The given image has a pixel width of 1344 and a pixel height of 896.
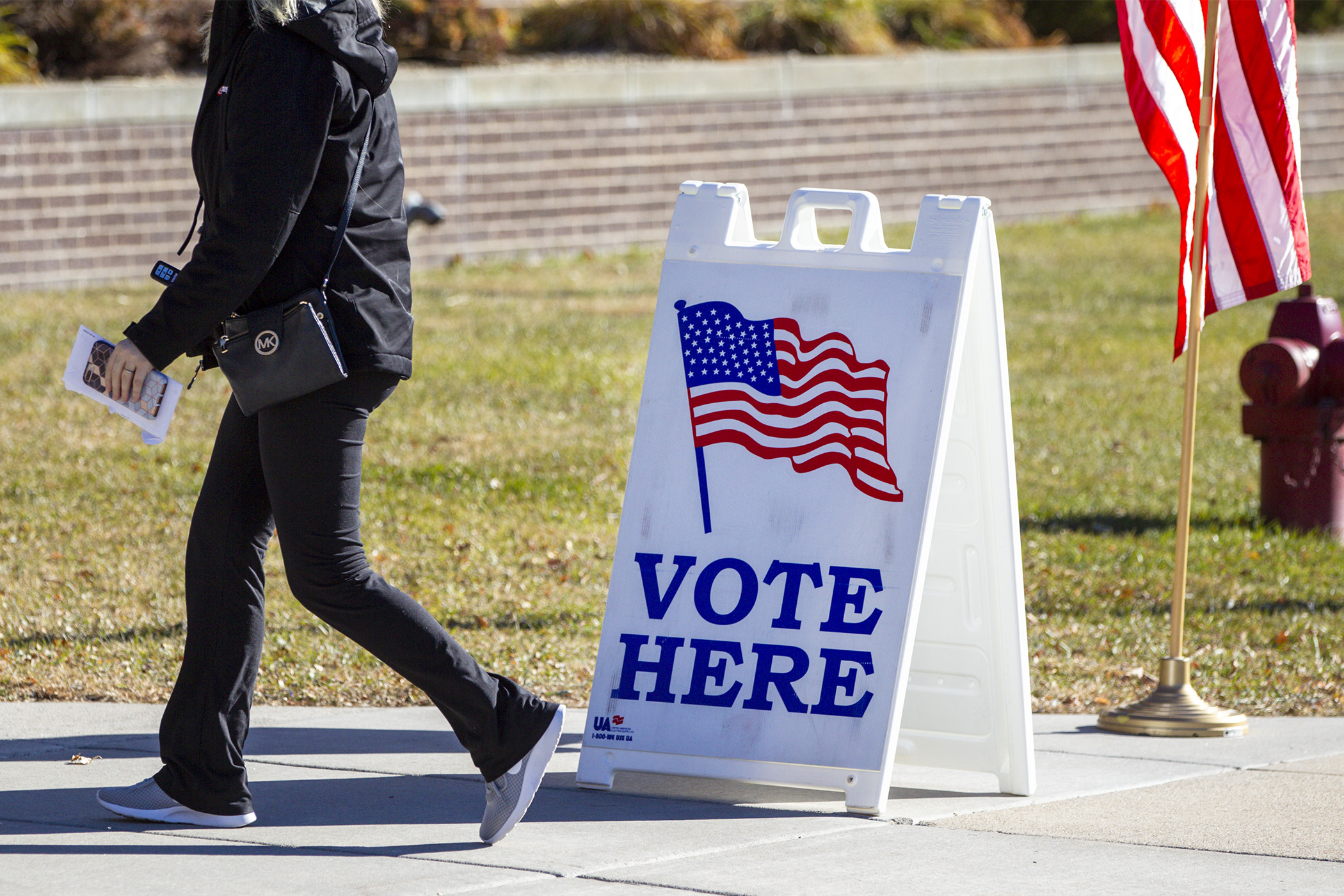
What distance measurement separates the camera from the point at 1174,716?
5523 mm

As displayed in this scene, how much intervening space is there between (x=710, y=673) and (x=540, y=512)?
4051mm

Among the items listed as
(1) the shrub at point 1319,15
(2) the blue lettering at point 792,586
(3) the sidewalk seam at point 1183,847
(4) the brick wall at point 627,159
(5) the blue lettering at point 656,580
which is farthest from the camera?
(1) the shrub at point 1319,15

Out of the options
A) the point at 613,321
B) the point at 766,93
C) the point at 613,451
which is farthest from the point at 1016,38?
the point at 613,451

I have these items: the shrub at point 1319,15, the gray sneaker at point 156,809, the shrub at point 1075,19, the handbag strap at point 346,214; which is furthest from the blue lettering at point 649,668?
the shrub at point 1319,15

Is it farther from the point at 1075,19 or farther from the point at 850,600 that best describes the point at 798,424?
the point at 1075,19

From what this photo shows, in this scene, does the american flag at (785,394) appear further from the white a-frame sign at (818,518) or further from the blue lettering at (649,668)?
the blue lettering at (649,668)

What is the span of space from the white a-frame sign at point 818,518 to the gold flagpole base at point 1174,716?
94 centimetres

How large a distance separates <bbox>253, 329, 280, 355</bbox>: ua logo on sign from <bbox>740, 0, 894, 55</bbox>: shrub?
16.2 meters

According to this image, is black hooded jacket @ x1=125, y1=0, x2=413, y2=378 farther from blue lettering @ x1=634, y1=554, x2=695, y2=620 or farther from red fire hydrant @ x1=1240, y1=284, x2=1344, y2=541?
red fire hydrant @ x1=1240, y1=284, x2=1344, y2=541

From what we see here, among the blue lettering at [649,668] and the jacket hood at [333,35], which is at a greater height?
the jacket hood at [333,35]

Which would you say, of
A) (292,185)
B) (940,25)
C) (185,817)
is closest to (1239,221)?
(292,185)

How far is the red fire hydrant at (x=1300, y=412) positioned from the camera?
27.2 feet

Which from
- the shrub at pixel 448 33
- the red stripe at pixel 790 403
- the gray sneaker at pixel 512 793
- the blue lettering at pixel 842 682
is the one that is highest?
the shrub at pixel 448 33

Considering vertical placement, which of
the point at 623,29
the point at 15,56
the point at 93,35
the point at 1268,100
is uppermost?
the point at 623,29
